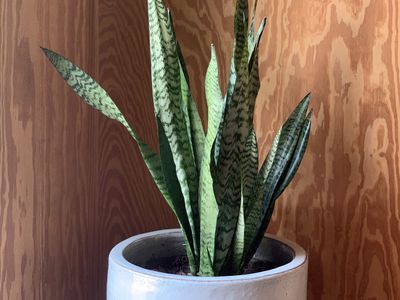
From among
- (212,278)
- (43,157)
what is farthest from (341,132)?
(43,157)

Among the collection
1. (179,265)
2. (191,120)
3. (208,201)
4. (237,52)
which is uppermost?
(237,52)

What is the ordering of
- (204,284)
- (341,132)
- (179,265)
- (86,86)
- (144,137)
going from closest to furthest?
(204,284), (86,86), (179,265), (341,132), (144,137)

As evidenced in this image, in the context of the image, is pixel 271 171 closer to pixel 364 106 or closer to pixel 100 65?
pixel 364 106

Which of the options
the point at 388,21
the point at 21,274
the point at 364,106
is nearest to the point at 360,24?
the point at 388,21

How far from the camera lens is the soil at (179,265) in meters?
0.86

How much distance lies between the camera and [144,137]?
1160mm

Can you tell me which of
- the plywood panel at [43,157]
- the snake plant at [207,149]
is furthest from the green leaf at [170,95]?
the plywood panel at [43,157]

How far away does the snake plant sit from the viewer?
741 millimetres

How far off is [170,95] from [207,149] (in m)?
0.10

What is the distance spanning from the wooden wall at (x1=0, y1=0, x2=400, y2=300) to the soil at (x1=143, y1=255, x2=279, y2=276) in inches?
8.3

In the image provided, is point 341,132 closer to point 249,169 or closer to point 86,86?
point 249,169

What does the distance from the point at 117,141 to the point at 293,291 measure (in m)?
0.54

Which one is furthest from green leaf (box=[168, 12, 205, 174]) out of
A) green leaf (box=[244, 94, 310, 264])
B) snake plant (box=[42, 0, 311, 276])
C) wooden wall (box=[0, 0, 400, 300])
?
wooden wall (box=[0, 0, 400, 300])

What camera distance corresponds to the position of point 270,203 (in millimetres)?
854
